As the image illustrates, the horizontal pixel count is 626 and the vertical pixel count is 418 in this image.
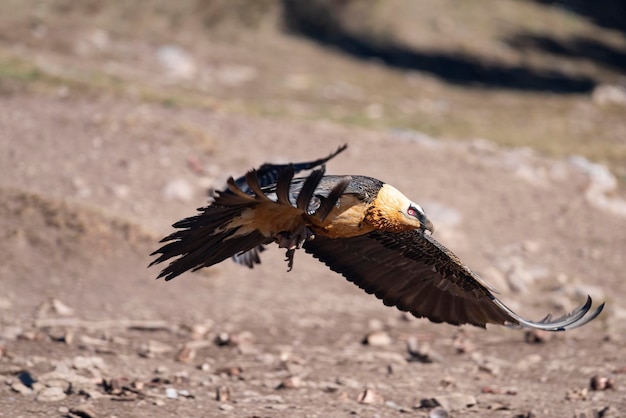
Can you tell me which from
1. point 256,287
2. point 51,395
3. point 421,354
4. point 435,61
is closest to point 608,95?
point 435,61

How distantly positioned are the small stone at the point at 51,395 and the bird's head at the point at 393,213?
6.66 feet

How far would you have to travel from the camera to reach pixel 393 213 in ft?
18.2

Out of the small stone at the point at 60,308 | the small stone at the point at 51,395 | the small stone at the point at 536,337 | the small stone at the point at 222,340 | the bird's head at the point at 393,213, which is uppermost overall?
the bird's head at the point at 393,213

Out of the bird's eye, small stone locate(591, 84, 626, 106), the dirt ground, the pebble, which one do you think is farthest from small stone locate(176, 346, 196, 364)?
small stone locate(591, 84, 626, 106)

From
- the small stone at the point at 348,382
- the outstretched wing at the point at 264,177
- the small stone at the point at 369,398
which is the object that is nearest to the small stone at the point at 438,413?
the small stone at the point at 369,398

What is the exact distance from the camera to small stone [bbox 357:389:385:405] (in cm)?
645

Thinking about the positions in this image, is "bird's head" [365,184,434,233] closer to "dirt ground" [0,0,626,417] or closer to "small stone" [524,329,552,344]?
"dirt ground" [0,0,626,417]

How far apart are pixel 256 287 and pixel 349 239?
2492mm

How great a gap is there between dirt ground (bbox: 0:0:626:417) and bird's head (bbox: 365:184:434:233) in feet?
4.24

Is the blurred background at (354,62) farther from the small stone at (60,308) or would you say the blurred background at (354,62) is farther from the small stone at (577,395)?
the small stone at (577,395)

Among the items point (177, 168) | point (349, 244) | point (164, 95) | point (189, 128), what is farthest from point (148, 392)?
point (164, 95)

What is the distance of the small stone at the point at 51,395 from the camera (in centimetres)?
586

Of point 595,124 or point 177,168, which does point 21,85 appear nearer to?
point 177,168

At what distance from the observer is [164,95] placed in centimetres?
1405
